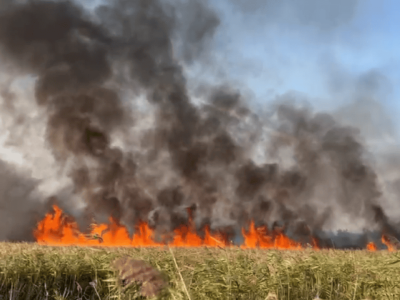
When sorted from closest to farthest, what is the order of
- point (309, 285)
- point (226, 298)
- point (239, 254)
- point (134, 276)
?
point (134, 276) → point (226, 298) → point (309, 285) → point (239, 254)

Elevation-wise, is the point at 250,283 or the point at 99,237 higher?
the point at 99,237

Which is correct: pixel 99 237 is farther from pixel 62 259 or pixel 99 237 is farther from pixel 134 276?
pixel 62 259

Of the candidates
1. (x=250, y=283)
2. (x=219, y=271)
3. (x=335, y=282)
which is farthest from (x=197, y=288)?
(x=335, y=282)

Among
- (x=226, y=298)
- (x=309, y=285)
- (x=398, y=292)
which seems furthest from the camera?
(x=309, y=285)

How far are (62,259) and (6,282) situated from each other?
1.84 metres

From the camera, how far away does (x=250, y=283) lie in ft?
27.8

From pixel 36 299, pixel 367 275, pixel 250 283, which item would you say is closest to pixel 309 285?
pixel 367 275

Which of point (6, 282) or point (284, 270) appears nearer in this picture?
point (284, 270)

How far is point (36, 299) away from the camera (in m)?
10.5

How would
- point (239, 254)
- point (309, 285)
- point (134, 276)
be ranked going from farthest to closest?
point (239, 254) → point (309, 285) → point (134, 276)

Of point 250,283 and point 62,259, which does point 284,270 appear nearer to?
point 250,283

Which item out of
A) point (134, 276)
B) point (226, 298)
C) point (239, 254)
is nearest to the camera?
point (134, 276)

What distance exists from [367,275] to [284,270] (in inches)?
107

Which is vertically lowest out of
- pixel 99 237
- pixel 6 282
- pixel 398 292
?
pixel 398 292
